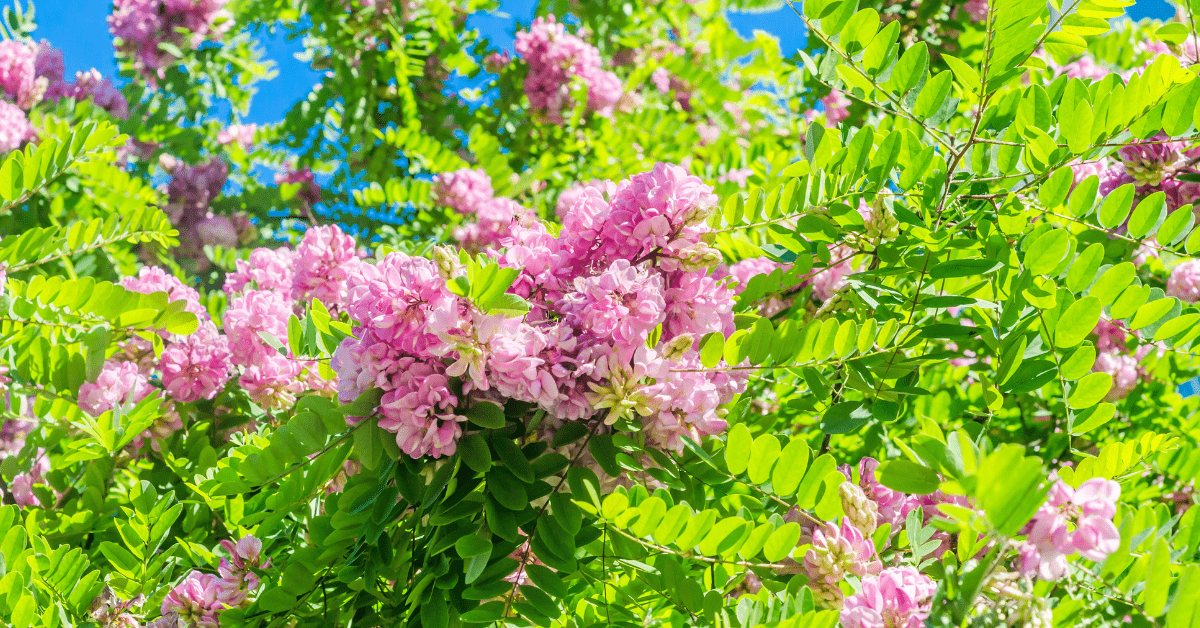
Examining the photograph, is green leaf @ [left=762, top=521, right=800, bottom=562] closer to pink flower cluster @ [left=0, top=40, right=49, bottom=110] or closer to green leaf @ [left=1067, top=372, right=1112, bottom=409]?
green leaf @ [left=1067, top=372, right=1112, bottom=409]

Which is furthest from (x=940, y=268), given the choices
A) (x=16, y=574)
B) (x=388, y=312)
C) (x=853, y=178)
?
(x=16, y=574)

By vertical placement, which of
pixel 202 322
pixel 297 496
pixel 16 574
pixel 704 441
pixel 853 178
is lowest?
pixel 16 574

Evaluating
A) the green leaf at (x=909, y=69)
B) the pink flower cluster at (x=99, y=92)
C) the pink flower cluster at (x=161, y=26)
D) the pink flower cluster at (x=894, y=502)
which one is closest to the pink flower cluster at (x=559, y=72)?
the pink flower cluster at (x=161, y=26)

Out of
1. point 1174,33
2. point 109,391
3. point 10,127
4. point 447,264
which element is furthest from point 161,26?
point 1174,33

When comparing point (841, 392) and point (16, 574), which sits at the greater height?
point (841, 392)

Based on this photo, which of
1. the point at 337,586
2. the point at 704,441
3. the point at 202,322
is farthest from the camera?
the point at 202,322

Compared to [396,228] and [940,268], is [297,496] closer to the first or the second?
[940,268]

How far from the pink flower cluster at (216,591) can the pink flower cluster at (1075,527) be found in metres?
1.01

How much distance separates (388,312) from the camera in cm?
87

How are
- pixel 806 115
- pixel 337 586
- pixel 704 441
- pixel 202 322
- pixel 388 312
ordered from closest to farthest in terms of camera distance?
pixel 388 312
pixel 704 441
pixel 337 586
pixel 202 322
pixel 806 115

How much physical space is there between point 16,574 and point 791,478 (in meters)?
0.92

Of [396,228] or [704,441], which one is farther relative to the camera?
[396,228]

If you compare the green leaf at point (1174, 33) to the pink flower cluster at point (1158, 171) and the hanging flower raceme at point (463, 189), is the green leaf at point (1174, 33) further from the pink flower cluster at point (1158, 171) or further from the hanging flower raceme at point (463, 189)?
the hanging flower raceme at point (463, 189)

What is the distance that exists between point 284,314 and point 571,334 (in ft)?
2.40
